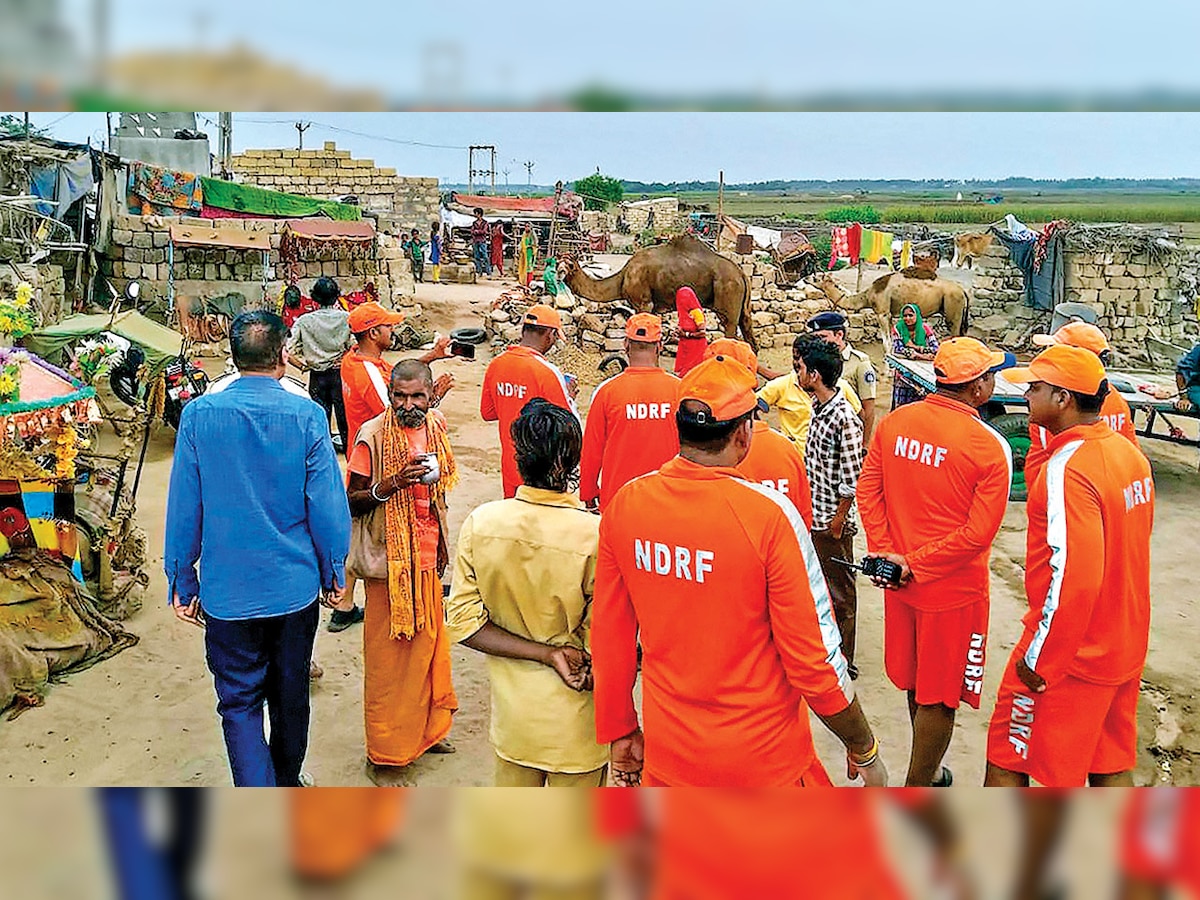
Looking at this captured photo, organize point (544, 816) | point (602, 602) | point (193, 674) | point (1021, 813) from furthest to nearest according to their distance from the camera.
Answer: point (193, 674) → point (602, 602) → point (544, 816) → point (1021, 813)

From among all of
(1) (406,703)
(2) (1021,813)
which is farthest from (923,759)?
(2) (1021,813)

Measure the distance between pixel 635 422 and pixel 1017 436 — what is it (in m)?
4.45

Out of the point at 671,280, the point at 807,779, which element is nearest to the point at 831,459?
the point at 807,779

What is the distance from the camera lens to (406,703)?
3.98m

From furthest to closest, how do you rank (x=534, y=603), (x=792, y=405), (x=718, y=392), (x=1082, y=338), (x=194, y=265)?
(x=194, y=265)
(x=792, y=405)
(x=1082, y=338)
(x=534, y=603)
(x=718, y=392)

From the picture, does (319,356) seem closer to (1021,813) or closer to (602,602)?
(602,602)

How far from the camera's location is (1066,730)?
303cm

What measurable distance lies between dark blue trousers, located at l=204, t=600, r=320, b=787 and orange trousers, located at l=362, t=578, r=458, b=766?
44 centimetres

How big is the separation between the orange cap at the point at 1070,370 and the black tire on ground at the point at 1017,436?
469cm

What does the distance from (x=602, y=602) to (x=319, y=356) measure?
19.1 feet

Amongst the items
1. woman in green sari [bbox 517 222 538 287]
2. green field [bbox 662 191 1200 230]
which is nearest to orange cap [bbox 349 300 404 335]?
woman in green sari [bbox 517 222 538 287]

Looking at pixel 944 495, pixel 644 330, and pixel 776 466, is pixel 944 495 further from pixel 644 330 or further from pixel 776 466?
pixel 644 330

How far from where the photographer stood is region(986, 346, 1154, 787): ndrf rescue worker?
2914mm

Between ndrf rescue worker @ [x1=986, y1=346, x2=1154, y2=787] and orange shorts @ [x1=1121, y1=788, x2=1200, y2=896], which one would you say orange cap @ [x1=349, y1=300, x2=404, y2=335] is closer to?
ndrf rescue worker @ [x1=986, y1=346, x2=1154, y2=787]
